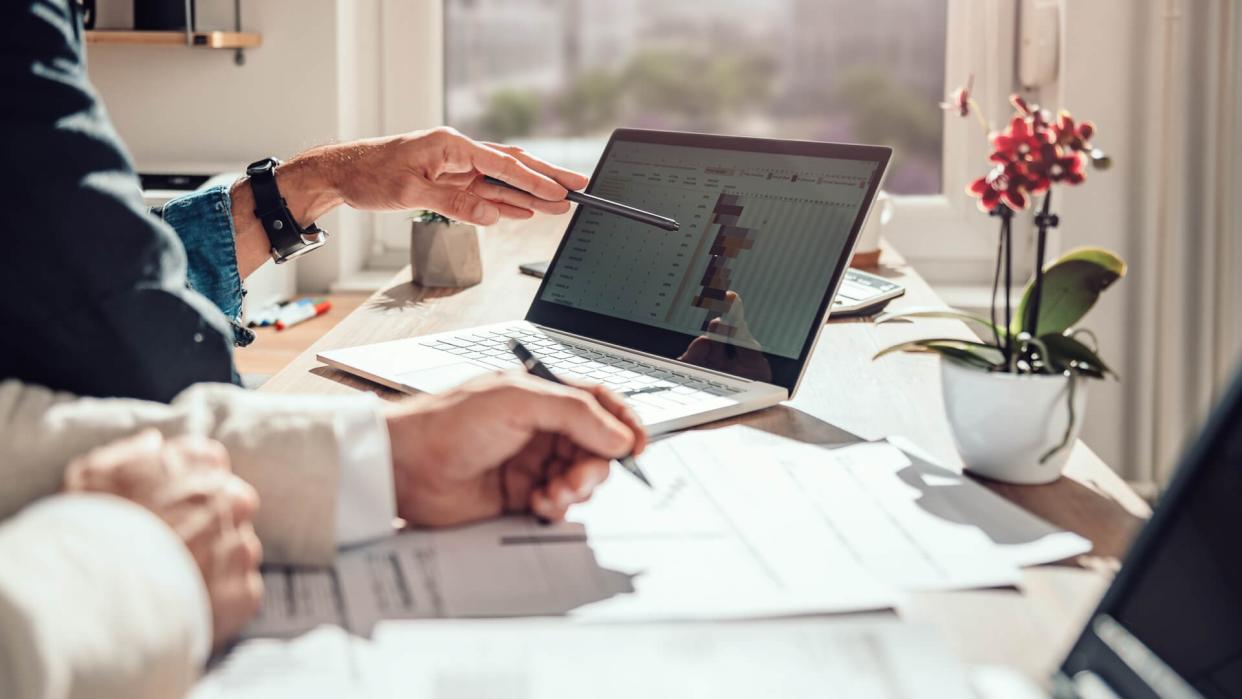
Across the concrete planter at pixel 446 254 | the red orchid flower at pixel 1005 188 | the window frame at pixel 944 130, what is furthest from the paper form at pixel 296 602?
the window frame at pixel 944 130

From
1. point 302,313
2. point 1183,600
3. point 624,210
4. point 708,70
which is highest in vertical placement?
point 708,70

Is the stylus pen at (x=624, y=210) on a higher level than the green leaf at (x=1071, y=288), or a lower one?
higher

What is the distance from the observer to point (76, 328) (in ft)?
2.15

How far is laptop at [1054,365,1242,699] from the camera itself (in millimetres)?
432

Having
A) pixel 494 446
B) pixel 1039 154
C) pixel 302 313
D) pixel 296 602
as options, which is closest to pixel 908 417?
pixel 1039 154

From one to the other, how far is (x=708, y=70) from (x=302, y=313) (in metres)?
0.92

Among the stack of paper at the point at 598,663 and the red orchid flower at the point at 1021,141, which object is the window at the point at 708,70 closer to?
the red orchid flower at the point at 1021,141

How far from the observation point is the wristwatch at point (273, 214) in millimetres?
1283

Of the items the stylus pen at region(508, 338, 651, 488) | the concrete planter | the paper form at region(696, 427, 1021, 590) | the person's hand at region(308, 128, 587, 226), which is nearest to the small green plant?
the concrete planter

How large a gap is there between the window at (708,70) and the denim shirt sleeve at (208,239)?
3.82 ft

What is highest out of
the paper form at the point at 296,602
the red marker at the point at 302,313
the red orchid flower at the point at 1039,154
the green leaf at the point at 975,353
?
the red orchid flower at the point at 1039,154

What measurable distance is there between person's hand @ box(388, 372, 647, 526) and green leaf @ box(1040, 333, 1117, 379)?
281mm

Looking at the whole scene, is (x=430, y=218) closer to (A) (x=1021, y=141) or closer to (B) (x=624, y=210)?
(B) (x=624, y=210)

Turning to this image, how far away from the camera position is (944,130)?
7.36 feet
